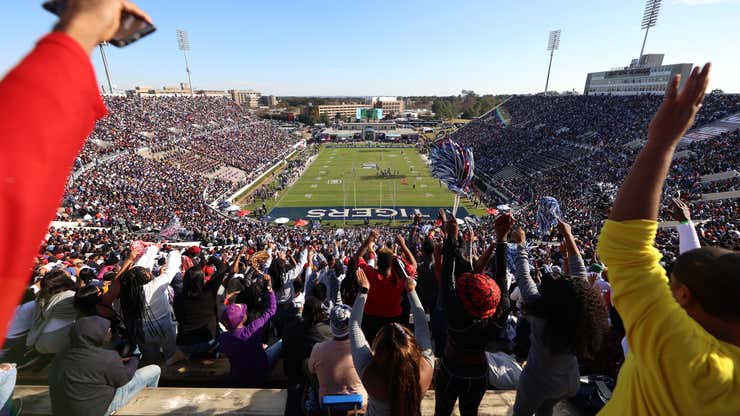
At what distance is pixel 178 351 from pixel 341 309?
287 centimetres

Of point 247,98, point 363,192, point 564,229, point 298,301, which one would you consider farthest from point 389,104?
point 564,229

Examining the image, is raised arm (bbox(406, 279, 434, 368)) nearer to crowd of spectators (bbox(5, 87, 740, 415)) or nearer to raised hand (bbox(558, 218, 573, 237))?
crowd of spectators (bbox(5, 87, 740, 415))

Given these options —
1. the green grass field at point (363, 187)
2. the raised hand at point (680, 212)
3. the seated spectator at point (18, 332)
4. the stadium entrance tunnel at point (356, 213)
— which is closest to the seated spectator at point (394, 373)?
the raised hand at point (680, 212)

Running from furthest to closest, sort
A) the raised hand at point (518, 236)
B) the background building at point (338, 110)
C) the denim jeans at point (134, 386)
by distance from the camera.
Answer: the background building at point (338, 110), the raised hand at point (518, 236), the denim jeans at point (134, 386)

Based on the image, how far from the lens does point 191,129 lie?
56188mm

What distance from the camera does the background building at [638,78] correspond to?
5639cm

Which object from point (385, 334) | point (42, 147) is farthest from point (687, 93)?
point (385, 334)

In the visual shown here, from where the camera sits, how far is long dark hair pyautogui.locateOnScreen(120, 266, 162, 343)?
4129mm

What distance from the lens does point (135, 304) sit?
421 cm

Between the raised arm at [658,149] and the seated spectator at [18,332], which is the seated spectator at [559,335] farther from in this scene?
the seated spectator at [18,332]

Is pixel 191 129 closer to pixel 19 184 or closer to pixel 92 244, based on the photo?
pixel 92 244

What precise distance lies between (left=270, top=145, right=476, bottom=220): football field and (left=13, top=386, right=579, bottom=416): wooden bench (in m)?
27.9

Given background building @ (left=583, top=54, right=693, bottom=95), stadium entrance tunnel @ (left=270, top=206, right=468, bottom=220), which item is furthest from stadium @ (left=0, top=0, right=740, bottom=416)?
background building @ (left=583, top=54, right=693, bottom=95)

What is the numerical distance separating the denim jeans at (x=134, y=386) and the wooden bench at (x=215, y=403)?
64 mm
